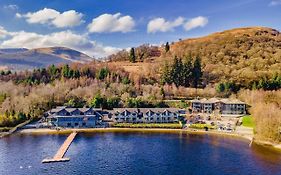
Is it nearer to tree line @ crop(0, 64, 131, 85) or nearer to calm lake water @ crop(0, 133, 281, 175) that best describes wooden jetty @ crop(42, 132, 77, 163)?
calm lake water @ crop(0, 133, 281, 175)

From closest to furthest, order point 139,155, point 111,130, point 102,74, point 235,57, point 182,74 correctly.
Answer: point 139,155 < point 111,130 < point 182,74 < point 102,74 < point 235,57

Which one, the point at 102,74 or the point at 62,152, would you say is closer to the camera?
the point at 62,152

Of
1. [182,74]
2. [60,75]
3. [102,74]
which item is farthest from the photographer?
[60,75]

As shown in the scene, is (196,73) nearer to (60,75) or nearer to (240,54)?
(240,54)

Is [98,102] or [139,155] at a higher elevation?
[98,102]

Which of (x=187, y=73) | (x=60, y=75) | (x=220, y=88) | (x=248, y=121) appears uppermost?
(x=187, y=73)

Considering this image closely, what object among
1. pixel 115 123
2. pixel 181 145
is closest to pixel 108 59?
pixel 115 123

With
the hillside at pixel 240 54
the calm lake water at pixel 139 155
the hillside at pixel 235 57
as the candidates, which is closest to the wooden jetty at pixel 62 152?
the calm lake water at pixel 139 155

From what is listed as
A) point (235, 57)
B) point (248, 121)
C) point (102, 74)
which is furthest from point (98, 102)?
point (235, 57)

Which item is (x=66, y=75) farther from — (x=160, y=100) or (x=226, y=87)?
(x=226, y=87)
